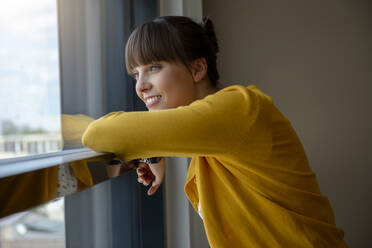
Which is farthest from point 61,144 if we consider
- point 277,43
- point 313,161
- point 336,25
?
point 336,25

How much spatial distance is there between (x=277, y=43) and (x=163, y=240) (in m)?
1.05

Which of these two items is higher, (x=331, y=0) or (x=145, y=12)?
(x=331, y=0)

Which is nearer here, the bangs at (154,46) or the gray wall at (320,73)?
the bangs at (154,46)

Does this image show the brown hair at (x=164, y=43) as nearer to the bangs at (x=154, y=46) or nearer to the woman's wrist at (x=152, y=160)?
the bangs at (x=154, y=46)

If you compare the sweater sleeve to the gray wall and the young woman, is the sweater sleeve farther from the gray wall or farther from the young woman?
the gray wall

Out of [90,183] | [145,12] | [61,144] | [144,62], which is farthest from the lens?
[145,12]

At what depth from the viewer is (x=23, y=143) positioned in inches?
17.1

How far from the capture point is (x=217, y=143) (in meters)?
0.51

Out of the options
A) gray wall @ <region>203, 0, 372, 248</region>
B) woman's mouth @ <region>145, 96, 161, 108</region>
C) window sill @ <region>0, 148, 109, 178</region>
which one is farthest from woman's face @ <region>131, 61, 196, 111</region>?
gray wall @ <region>203, 0, 372, 248</region>

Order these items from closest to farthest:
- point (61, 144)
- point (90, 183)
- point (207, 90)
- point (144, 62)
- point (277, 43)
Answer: point (90, 183), point (61, 144), point (144, 62), point (207, 90), point (277, 43)

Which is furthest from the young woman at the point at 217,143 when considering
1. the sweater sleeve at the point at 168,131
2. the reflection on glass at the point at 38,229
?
the reflection on glass at the point at 38,229

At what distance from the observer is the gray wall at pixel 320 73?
137 cm

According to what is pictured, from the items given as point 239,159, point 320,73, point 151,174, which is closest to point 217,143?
point 239,159

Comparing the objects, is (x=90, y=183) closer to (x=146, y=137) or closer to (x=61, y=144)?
(x=146, y=137)
